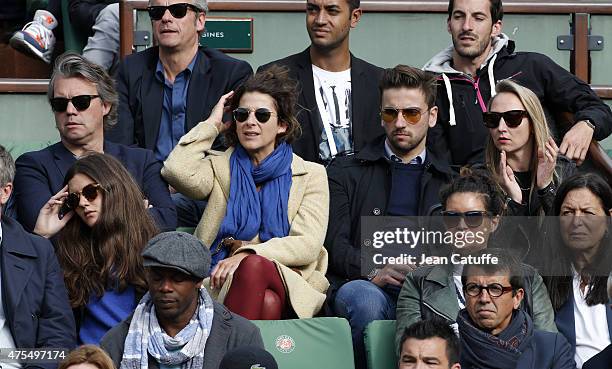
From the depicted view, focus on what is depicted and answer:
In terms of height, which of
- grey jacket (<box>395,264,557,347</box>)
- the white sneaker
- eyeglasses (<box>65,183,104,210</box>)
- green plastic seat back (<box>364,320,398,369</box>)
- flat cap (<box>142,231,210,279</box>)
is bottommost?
green plastic seat back (<box>364,320,398,369</box>)

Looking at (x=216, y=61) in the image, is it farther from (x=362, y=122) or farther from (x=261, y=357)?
(x=261, y=357)

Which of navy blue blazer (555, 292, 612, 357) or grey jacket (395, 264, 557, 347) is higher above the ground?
grey jacket (395, 264, 557, 347)

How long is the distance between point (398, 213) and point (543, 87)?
1539mm

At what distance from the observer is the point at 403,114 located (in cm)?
858

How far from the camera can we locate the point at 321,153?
359 inches

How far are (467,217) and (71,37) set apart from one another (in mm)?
4107

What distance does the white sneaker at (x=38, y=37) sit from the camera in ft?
35.9

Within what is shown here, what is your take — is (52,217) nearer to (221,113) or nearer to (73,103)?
(73,103)

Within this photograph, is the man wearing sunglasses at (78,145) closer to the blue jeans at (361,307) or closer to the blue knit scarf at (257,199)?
the blue knit scarf at (257,199)

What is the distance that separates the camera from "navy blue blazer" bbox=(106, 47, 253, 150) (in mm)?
9219

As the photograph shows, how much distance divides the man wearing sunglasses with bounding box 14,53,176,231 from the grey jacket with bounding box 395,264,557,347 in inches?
53.2

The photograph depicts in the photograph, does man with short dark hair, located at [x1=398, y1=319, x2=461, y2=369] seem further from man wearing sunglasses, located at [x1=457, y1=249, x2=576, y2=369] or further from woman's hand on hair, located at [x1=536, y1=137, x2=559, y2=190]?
woman's hand on hair, located at [x1=536, y1=137, x2=559, y2=190]

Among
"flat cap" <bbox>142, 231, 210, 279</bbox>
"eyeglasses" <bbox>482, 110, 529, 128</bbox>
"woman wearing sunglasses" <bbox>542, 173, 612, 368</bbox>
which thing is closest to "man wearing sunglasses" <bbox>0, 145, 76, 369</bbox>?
"flat cap" <bbox>142, 231, 210, 279</bbox>

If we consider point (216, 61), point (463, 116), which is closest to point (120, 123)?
point (216, 61)
